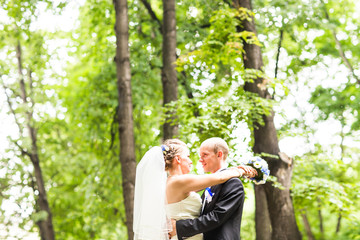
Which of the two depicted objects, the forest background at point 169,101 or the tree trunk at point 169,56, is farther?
the tree trunk at point 169,56

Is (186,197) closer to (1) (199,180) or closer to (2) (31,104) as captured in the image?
(1) (199,180)

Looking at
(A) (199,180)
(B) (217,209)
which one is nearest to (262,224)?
(B) (217,209)

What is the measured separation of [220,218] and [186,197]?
14.5 inches

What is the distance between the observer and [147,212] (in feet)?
11.9

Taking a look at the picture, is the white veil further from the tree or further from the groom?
the tree

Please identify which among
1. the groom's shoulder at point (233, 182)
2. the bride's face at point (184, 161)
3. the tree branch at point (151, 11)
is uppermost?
the tree branch at point (151, 11)

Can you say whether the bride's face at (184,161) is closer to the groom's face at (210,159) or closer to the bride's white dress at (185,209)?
the groom's face at (210,159)

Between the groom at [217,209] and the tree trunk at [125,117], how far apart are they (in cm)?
495

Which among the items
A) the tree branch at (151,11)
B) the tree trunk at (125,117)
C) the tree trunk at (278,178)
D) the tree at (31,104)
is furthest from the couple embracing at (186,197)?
the tree at (31,104)

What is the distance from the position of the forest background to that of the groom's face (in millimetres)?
2765

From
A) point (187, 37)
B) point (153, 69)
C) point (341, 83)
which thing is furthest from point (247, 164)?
point (341, 83)

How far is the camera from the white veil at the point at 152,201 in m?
3.52

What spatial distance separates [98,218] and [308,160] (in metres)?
6.42

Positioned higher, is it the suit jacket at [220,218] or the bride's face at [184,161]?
the bride's face at [184,161]
